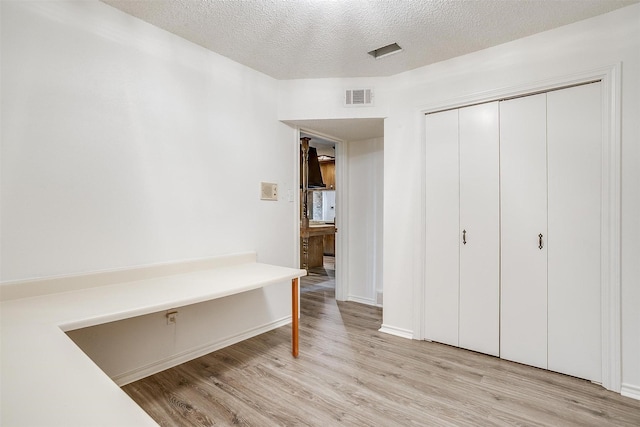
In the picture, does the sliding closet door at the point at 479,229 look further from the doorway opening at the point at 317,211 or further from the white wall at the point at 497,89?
the doorway opening at the point at 317,211

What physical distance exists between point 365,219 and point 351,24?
7.95ft

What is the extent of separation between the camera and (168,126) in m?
2.44

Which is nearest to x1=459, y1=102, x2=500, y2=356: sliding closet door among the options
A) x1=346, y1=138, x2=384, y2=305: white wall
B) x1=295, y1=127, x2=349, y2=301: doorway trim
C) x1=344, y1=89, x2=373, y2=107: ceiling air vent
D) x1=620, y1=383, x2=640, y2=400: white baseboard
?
x1=620, y1=383, x2=640, y2=400: white baseboard

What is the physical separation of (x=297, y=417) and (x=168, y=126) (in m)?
2.18

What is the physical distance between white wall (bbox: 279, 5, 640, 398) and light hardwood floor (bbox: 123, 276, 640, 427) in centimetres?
42

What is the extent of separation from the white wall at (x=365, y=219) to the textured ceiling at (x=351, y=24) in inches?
57.2

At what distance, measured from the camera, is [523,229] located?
8.18ft

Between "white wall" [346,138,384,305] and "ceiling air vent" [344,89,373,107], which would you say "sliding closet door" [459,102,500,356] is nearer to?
"ceiling air vent" [344,89,373,107]

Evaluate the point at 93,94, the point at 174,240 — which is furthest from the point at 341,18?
the point at 174,240

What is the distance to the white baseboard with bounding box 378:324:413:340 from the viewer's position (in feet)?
9.97

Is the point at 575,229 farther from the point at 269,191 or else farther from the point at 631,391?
the point at 269,191

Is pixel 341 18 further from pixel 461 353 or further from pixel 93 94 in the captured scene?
pixel 461 353

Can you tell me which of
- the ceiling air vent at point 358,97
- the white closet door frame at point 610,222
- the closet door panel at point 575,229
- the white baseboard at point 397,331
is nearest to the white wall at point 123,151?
the ceiling air vent at point 358,97

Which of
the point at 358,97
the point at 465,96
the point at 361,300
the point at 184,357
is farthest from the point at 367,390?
the point at 358,97
